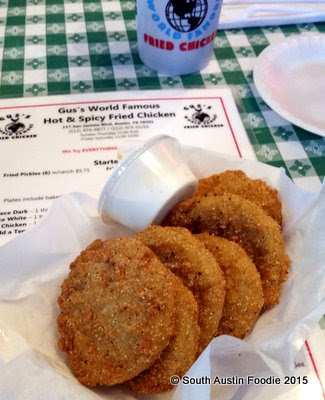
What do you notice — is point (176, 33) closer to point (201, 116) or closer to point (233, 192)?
point (201, 116)

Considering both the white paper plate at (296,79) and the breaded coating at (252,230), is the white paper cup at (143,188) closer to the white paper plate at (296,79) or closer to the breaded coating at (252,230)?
the breaded coating at (252,230)

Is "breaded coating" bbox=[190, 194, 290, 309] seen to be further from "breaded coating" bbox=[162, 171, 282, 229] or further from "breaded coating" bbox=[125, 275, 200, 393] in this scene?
"breaded coating" bbox=[125, 275, 200, 393]

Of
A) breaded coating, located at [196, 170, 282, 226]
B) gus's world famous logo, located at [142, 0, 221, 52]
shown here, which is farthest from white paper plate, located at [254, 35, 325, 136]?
breaded coating, located at [196, 170, 282, 226]

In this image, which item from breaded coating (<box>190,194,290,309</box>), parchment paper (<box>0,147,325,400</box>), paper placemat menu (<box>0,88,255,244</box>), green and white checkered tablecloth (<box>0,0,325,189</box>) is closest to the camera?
parchment paper (<box>0,147,325,400</box>)

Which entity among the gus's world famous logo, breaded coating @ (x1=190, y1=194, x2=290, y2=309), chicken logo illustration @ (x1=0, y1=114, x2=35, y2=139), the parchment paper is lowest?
chicken logo illustration @ (x1=0, y1=114, x2=35, y2=139)

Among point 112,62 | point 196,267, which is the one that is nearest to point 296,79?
point 112,62

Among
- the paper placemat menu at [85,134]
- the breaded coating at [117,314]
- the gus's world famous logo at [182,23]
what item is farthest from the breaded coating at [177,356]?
the gus's world famous logo at [182,23]

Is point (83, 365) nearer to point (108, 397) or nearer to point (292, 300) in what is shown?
point (108, 397)

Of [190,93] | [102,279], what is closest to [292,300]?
[102,279]
